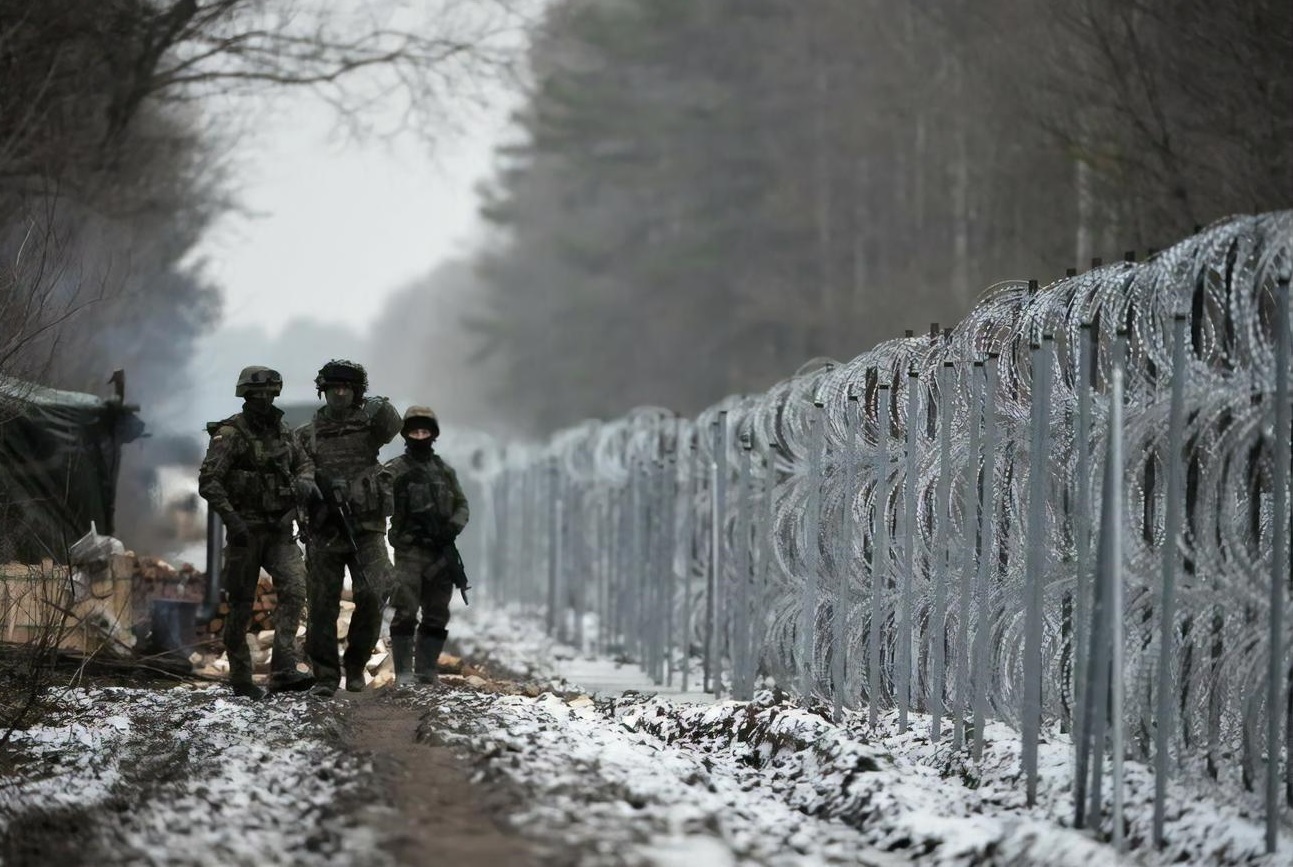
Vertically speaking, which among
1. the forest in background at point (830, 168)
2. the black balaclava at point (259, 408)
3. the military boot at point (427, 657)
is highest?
the forest in background at point (830, 168)

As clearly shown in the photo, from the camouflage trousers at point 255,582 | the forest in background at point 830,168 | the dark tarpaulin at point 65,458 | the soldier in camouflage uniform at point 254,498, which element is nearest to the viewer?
the soldier in camouflage uniform at point 254,498

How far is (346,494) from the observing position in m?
12.2

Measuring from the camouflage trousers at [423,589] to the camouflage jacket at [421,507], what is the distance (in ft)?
0.22

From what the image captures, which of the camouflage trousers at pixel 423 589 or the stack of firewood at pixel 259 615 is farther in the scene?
the stack of firewood at pixel 259 615

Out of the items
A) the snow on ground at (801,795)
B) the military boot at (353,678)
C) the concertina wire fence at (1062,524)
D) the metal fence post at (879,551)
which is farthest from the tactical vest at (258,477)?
the metal fence post at (879,551)

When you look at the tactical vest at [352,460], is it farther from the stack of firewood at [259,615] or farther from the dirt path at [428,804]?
the stack of firewood at [259,615]

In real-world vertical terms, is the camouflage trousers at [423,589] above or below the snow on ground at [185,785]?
above

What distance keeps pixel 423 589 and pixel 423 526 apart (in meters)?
0.38

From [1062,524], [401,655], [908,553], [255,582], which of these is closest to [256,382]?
[255,582]

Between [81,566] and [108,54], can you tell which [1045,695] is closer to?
[81,566]

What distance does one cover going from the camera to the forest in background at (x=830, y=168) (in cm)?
2195

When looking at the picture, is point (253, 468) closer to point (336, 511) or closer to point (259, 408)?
point (259, 408)

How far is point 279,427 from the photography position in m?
12.1

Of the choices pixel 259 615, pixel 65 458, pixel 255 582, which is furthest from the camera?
pixel 259 615
